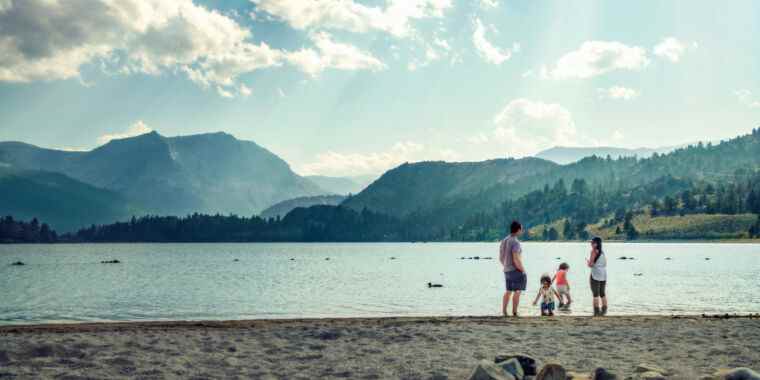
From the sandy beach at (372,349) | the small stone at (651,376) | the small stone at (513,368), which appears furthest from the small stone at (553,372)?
the sandy beach at (372,349)

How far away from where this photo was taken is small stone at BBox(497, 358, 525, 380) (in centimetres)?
1634

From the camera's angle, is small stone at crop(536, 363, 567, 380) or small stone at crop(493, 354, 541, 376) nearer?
small stone at crop(536, 363, 567, 380)

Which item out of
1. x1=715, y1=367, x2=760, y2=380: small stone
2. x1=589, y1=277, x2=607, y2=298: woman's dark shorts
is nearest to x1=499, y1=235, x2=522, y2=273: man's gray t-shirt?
x1=589, y1=277, x2=607, y2=298: woman's dark shorts

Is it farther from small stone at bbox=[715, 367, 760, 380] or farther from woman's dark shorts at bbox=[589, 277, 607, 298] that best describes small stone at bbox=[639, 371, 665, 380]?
woman's dark shorts at bbox=[589, 277, 607, 298]

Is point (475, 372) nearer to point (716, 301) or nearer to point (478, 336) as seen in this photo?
point (478, 336)

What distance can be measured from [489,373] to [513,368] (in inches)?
59.7

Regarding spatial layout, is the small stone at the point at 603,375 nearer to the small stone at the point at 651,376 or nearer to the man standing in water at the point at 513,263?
the small stone at the point at 651,376

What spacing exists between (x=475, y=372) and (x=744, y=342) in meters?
13.1

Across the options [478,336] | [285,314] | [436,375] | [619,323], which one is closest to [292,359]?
[436,375]

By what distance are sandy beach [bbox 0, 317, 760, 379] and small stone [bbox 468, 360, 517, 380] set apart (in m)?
2.11

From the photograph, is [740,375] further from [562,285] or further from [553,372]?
[562,285]

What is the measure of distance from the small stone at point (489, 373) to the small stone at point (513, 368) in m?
0.64

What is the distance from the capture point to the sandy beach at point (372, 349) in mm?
18109

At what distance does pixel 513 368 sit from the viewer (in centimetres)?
1648
